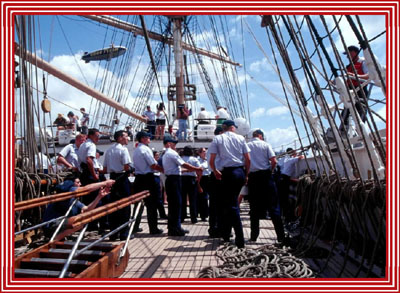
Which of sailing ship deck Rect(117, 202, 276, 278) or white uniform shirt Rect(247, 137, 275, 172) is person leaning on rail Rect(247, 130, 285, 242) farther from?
sailing ship deck Rect(117, 202, 276, 278)

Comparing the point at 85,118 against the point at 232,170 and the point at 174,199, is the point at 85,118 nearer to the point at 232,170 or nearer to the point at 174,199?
the point at 174,199

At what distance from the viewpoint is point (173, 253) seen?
3801 millimetres

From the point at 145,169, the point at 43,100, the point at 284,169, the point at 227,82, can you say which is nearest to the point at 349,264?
the point at 145,169

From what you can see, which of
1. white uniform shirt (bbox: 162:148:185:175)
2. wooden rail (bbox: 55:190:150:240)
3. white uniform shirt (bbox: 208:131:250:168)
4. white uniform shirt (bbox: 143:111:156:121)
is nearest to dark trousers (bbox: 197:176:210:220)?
white uniform shirt (bbox: 162:148:185:175)

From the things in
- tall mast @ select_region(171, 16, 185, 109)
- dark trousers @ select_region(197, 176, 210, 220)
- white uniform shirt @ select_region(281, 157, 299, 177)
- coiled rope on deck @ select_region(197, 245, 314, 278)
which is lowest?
coiled rope on deck @ select_region(197, 245, 314, 278)

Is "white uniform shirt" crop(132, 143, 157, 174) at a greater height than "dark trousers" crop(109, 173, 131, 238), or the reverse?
"white uniform shirt" crop(132, 143, 157, 174)

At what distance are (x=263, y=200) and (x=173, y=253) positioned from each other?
3.79ft

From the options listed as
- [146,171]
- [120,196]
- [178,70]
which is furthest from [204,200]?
[178,70]

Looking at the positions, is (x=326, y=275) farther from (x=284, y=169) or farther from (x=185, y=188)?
(x=284, y=169)

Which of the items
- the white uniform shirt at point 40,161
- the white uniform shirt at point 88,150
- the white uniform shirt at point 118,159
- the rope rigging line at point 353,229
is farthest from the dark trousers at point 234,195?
the white uniform shirt at point 40,161

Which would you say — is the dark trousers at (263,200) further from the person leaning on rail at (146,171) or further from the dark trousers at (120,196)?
the dark trousers at (120,196)

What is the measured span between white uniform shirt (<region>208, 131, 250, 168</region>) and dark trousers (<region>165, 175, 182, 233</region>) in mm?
1005

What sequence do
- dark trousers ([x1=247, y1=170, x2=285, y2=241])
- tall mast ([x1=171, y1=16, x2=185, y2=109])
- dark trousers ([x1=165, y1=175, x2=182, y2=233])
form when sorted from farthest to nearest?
tall mast ([x1=171, y1=16, x2=185, y2=109])
dark trousers ([x1=165, y1=175, x2=182, y2=233])
dark trousers ([x1=247, y1=170, x2=285, y2=241])

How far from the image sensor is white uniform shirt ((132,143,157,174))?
183 inches
